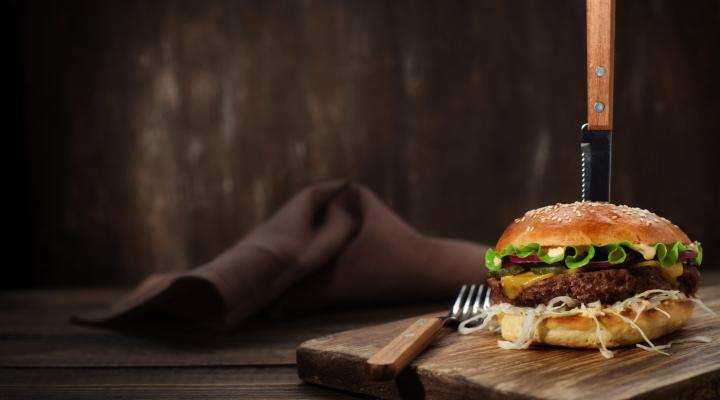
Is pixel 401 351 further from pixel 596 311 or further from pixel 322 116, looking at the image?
pixel 322 116

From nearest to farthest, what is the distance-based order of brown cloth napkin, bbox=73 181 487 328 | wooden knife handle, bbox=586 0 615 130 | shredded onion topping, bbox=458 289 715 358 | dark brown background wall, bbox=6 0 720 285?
shredded onion topping, bbox=458 289 715 358, wooden knife handle, bbox=586 0 615 130, brown cloth napkin, bbox=73 181 487 328, dark brown background wall, bbox=6 0 720 285

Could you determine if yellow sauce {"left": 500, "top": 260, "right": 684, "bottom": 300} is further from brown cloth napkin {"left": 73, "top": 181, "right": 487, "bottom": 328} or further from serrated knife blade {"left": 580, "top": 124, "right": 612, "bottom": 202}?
brown cloth napkin {"left": 73, "top": 181, "right": 487, "bottom": 328}

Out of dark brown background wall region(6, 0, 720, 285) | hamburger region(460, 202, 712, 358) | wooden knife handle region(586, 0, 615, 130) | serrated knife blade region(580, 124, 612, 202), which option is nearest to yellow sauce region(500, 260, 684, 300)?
hamburger region(460, 202, 712, 358)

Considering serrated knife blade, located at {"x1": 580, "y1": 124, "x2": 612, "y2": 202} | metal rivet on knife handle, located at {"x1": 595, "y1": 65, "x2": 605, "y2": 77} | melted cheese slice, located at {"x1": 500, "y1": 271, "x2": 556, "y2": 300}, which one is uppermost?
metal rivet on knife handle, located at {"x1": 595, "y1": 65, "x2": 605, "y2": 77}

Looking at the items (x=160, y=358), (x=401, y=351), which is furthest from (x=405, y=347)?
(x=160, y=358)

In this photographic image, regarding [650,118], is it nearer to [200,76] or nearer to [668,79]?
[668,79]

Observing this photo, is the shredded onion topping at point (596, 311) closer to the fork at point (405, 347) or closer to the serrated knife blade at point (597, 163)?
the fork at point (405, 347)

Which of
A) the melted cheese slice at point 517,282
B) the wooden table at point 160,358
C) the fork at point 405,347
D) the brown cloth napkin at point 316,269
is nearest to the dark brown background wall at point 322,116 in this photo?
the brown cloth napkin at point 316,269
